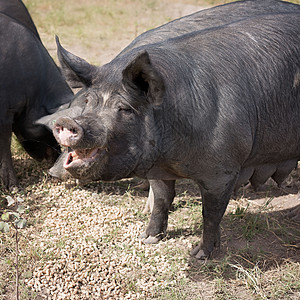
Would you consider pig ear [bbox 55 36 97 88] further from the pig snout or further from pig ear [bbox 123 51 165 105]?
the pig snout

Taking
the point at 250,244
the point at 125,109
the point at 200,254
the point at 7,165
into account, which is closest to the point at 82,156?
the point at 125,109

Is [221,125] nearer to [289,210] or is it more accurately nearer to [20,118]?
[289,210]

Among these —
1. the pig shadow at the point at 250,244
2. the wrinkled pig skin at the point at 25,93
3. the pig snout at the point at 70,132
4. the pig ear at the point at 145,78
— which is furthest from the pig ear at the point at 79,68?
the wrinkled pig skin at the point at 25,93

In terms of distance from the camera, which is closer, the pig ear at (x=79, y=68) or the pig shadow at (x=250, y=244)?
the pig ear at (x=79, y=68)

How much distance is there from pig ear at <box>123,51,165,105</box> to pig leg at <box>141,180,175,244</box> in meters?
1.33

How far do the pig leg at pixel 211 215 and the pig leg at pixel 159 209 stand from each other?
0.38 metres

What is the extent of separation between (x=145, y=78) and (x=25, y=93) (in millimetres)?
2668

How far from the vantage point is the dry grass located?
3.89 m

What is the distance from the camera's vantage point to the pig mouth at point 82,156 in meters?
2.98

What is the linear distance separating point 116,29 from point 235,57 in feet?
21.0

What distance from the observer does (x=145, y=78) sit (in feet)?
10.1

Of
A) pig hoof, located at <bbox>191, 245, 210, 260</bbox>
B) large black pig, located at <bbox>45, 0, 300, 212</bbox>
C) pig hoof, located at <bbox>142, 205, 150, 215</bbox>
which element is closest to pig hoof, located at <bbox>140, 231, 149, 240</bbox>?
pig hoof, located at <bbox>142, 205, 150, 215</bbox>

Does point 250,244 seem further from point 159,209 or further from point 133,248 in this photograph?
point 133,248

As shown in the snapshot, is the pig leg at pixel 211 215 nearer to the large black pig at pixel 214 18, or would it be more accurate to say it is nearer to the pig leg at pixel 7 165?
the large black pig at pixel 214 18
